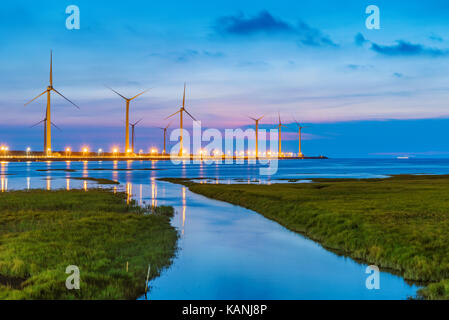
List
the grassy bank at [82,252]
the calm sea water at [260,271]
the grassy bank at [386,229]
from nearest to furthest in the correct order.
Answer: the grassy bank at [82,252] → the calm sea water at [260,271] → the grassy bank at [386,229]

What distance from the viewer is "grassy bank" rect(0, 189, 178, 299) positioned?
14.0 metres

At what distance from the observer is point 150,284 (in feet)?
51.8

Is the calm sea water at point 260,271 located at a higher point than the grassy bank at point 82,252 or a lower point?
lower

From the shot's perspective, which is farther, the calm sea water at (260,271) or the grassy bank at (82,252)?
the calm sea water at (260,271)

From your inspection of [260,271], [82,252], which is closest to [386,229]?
[260,271]

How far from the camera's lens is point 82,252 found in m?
18.7

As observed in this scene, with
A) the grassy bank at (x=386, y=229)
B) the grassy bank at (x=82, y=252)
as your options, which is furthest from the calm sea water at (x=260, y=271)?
the grassy bank at (x=82, y=252)

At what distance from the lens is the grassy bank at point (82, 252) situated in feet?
46.0

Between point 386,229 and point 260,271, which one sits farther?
point 386,229

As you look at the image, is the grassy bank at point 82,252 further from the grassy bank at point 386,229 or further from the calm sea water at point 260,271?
the grassy bank at point 386,229

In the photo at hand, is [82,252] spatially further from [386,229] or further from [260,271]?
[386,229]
